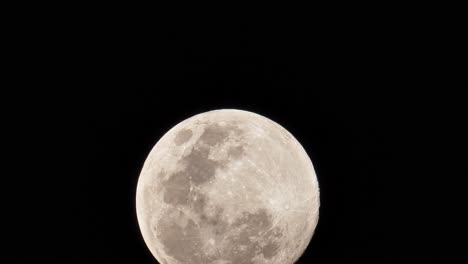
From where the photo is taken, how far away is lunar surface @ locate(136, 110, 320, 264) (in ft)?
19.6

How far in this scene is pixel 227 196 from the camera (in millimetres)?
5949

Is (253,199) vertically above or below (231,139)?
below

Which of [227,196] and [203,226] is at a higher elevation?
[227,196]

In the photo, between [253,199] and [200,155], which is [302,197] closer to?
[253,199]

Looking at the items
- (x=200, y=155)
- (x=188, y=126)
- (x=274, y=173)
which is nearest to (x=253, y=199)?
(x=274, y=173)

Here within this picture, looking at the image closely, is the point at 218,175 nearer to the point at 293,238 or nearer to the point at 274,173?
the point at 274,173

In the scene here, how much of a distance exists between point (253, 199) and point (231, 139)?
0.79 meters

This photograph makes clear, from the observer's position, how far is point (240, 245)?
599cm

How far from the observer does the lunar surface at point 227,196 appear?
5961 mm

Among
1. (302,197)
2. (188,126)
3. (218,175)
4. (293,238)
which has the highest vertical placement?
(188,126)

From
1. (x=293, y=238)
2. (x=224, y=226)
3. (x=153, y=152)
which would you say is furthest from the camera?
(x=153, y=152)

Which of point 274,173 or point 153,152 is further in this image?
point 153,152

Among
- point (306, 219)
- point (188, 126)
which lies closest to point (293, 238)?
point (306, 219)

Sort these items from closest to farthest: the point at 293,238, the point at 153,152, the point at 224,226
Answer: the point at 224,226, the point at 293,238, the point at 153,152
